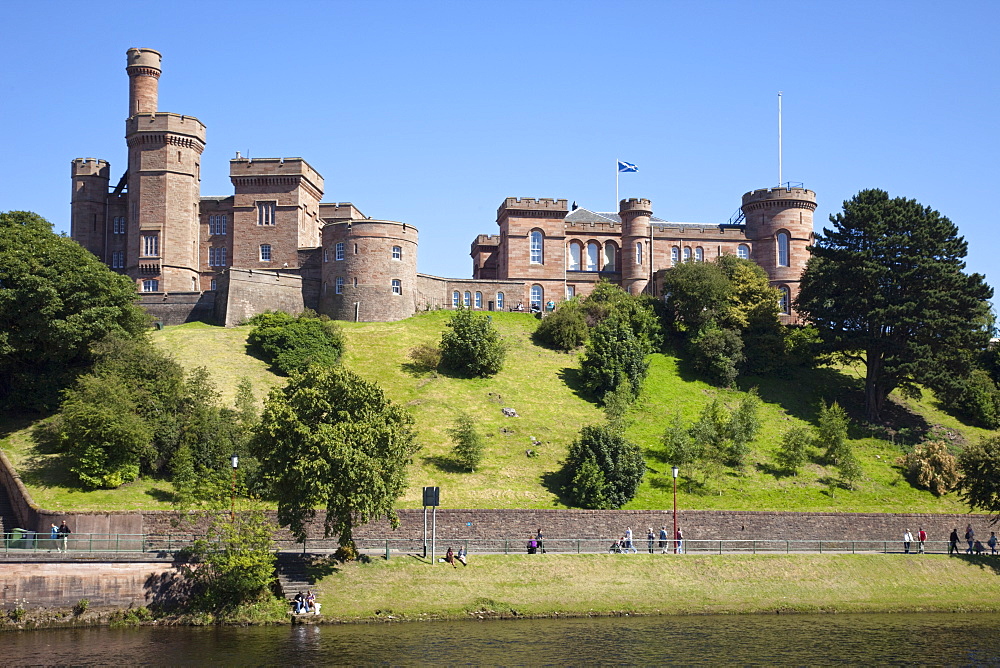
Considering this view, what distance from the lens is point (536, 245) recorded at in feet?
286

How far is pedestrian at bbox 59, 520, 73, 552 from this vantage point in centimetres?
3850

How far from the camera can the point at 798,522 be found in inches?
1984

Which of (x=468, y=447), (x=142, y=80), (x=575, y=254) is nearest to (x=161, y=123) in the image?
(x=142, y=80)

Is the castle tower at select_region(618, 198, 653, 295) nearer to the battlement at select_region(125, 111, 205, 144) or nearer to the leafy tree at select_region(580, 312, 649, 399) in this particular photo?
the leafy tree at select_region(580, 312, 649, 399)

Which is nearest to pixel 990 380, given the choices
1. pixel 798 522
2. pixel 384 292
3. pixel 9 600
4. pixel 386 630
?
pixel 798 522

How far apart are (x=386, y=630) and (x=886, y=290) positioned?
145 ft

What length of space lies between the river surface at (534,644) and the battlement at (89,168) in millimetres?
55939

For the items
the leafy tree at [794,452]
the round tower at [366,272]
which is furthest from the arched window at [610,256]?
the leafy tree at [794,452]

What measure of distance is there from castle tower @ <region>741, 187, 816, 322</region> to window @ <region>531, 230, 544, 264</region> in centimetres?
1808

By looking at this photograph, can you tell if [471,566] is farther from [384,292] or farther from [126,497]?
[384,292]

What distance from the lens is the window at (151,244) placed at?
79062 mm

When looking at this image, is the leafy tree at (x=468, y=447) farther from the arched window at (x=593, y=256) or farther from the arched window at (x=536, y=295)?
the arched window at (x=593, y=256)

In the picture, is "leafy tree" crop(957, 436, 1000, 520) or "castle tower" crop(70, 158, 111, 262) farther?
"castle tower" crop(70, 158, 111, 262)

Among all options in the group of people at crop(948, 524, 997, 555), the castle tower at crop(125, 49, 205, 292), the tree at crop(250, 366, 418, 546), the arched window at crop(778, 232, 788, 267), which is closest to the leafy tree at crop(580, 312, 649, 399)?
the group of people at crop(948, 524, 997, 555)
